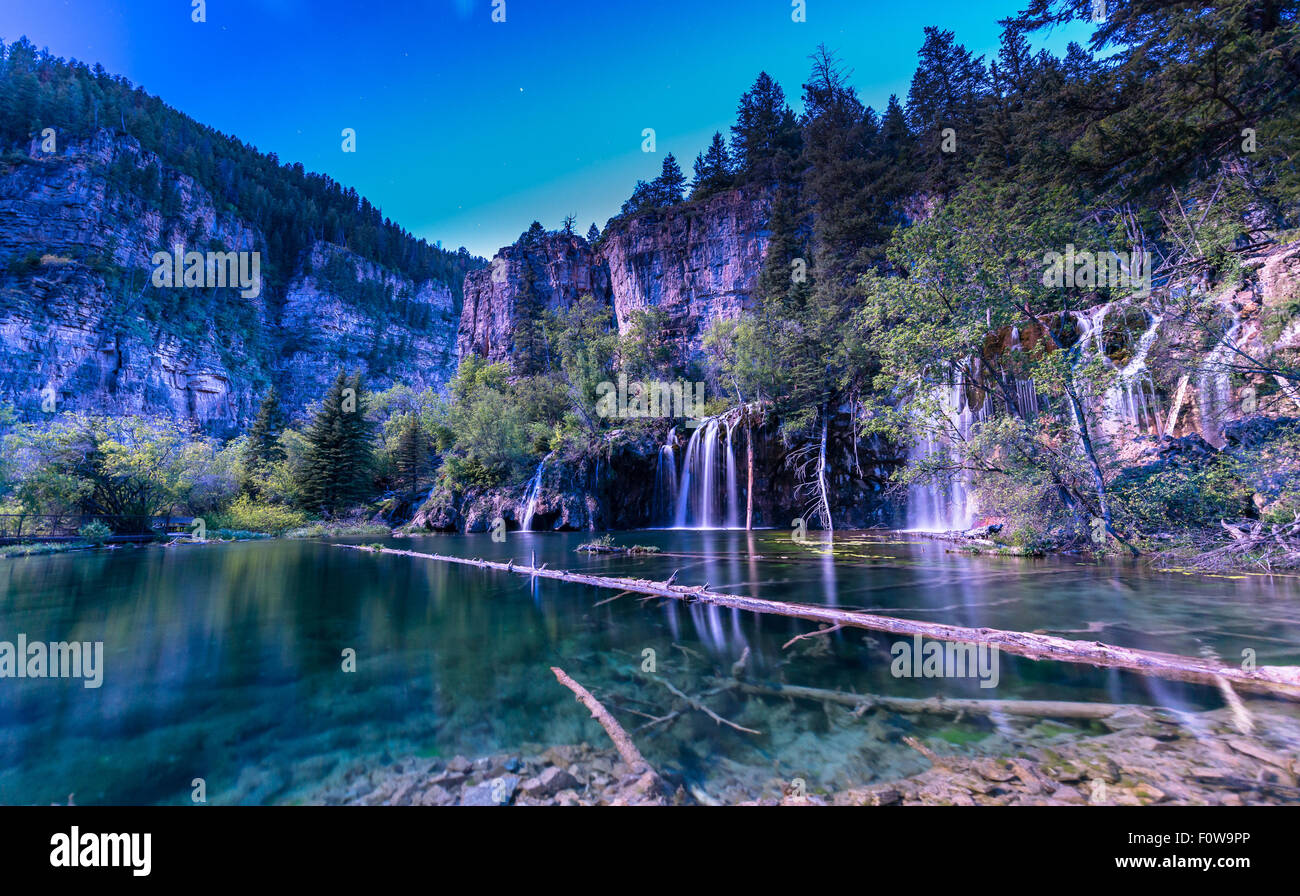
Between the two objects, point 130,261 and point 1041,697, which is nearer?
point 1041,697

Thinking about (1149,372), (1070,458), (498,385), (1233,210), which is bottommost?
(1070,458)

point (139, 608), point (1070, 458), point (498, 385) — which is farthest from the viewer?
point (498, 385)

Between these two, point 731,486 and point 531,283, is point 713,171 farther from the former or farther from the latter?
point 731,486

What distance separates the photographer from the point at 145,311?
175 ft

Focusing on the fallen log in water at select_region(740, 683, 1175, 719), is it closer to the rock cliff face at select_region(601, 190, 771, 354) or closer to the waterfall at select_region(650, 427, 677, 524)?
the waterfall at select_region(650, 427, 677, 524)

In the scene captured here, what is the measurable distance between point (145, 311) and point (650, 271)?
59.4 meters

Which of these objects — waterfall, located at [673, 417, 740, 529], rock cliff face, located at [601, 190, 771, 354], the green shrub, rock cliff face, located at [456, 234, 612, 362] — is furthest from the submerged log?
rock cliff face, located at [456, 234, 612, 362]

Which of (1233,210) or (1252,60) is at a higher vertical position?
(1252,60)

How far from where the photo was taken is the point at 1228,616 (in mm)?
5816

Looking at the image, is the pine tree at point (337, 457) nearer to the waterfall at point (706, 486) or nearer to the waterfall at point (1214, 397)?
the waterfall at point (706, 486)
